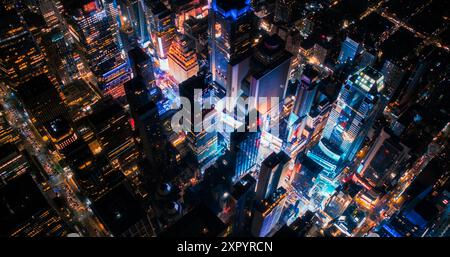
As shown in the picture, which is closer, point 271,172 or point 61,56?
point 271,172

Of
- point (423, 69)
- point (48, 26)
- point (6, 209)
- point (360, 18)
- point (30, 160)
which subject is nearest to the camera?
point (6, 209)

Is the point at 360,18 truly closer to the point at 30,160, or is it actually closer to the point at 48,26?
the point at 48,26

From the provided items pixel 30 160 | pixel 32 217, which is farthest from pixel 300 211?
pixel 30 160

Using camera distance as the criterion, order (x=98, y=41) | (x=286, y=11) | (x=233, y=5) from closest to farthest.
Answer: (x=233, y=5) → (x=98, y=41) → (x=286, y=11)

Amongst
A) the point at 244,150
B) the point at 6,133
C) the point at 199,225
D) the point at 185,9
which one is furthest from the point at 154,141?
the point at 185,9

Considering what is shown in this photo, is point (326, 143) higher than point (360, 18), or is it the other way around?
point (360, 18)

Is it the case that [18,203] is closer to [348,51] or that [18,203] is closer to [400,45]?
[348,51]
